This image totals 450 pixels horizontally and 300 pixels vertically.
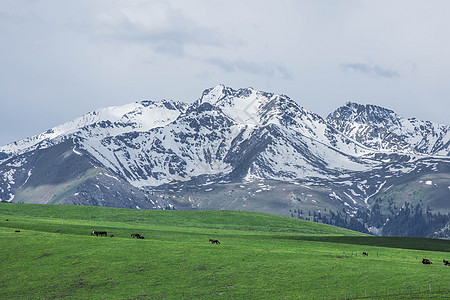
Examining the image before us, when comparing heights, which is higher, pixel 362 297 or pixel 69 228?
pixel 69 228

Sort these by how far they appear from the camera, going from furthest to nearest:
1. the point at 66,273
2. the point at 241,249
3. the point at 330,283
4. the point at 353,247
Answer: the point at 353,247
the point at 241,249
the point at 66,273
the point at 330,283

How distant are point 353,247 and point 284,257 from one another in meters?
45.6

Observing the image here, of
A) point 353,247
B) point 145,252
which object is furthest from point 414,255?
point 145,252

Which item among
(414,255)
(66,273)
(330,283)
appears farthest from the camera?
(414,255)

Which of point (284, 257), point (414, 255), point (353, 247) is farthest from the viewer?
point (353, 247)

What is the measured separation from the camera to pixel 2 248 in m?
116

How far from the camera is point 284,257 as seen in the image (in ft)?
368

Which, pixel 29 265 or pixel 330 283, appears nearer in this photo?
pixel 330 283

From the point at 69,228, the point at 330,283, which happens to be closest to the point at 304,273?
the point at 330,283

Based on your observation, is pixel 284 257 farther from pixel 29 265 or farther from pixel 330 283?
pixel 29 265

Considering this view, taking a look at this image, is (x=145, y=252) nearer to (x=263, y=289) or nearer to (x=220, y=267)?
(x=220, y=267)

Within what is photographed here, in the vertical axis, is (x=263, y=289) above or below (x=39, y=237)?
below

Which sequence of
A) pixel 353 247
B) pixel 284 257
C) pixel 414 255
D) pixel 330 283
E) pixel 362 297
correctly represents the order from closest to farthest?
pixel 362 297, pixel 330 283, pixel 284 257, pixel 414 255, pixel 353 247

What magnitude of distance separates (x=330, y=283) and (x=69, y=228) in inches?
3305
